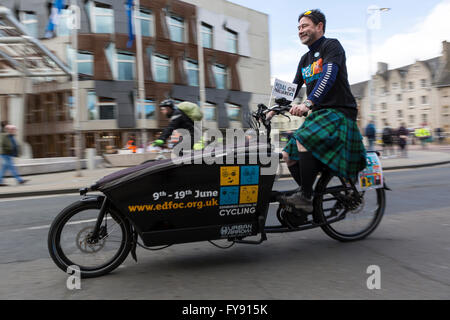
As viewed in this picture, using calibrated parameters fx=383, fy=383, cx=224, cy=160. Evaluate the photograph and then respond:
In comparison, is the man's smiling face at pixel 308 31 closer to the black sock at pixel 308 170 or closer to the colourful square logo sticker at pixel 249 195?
the black sock at pixel 308 170

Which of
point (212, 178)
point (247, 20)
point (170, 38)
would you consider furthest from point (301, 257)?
point (247, 20)

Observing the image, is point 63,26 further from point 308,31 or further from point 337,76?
point 337,76

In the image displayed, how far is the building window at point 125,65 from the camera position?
28.2m

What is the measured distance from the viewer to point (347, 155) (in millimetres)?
3537

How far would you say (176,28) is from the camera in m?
31.5

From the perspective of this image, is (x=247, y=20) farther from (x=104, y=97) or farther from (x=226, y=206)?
(x=226, y=206)

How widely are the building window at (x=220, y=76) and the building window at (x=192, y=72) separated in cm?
209

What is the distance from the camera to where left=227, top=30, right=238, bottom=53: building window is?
35.3m

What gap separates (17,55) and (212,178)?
64.9ft

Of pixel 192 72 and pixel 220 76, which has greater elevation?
pixel 220 76

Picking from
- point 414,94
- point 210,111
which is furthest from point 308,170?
point 414,94

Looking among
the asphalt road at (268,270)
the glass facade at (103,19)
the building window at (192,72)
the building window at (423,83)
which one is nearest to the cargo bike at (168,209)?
the asphalt road at (268,270)

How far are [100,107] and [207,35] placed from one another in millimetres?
11985
